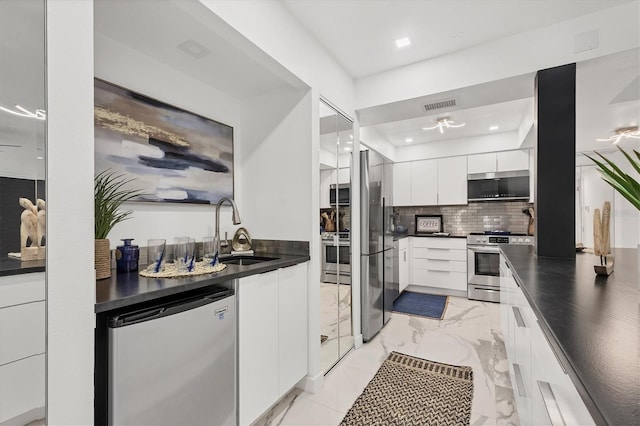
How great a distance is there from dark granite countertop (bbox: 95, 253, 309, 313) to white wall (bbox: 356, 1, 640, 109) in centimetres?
201

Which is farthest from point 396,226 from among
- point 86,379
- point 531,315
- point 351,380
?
point 86,379

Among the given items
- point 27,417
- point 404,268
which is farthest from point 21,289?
point 404,268

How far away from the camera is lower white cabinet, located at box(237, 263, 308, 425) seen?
5.40 ft

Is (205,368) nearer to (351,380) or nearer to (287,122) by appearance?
(351,380)

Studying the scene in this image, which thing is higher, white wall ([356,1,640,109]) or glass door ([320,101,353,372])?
white wall ([356,1,640,109])

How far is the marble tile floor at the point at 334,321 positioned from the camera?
2451mm

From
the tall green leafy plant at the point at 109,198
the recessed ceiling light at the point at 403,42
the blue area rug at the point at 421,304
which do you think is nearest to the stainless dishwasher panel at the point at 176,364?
the tall green leafy plant at the point at 109,198

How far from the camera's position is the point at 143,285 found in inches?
51.2

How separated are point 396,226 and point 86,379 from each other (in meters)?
5.00

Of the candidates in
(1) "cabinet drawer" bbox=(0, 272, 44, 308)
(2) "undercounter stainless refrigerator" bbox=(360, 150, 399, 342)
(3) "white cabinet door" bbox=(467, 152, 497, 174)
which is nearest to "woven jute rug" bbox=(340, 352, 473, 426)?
(2) "undercounter stainless refrigerator" bbox=(360, 150, 399, 342)

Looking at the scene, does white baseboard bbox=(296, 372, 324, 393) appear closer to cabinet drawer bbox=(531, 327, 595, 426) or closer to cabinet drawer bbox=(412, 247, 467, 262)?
cabinet drawer bbox=(531, 327, 595, 426)

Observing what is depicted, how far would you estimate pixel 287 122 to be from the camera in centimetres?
233

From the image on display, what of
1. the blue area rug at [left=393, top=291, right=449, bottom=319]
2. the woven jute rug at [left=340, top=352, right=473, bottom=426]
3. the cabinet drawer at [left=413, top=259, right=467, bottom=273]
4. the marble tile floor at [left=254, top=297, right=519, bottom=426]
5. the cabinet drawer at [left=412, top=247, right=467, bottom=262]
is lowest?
the blue area rug at [left=393, top=291, right=449, bottom=319]

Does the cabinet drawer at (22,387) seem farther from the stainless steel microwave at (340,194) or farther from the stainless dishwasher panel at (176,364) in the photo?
the stainless steel microwave at (340,194)
